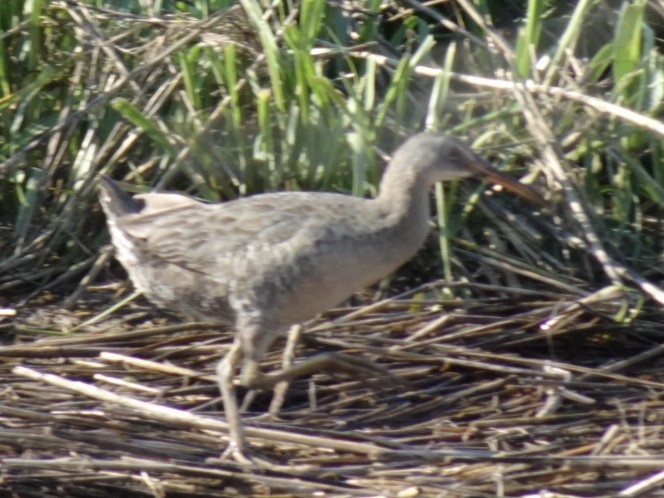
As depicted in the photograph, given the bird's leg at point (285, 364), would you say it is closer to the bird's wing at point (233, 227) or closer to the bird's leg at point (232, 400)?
the bird's leg at point (232, 400)

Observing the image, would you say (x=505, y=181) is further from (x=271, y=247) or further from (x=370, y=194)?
(x=271, y=247)

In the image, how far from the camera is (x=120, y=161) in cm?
588

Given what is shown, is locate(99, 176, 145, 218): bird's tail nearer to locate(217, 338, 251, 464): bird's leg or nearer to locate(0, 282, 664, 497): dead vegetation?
locate(0, 282, 664, 497): dead vegetation

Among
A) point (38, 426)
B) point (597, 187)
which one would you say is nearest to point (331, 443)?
point (38, 426)

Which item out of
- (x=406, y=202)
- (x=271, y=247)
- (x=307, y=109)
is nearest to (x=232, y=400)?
(x=271, y=247)

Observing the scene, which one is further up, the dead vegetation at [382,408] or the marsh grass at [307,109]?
the marsh grass at [307,109]

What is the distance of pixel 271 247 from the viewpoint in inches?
187

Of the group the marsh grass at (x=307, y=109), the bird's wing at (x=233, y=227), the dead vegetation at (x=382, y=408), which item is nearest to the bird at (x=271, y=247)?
the bird's wing at (x=233, y=227)

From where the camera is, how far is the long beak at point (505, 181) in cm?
512

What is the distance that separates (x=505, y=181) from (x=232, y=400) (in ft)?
4.63

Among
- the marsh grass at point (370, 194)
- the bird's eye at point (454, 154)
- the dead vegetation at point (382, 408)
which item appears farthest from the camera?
the bird's eye at point (454, 154)

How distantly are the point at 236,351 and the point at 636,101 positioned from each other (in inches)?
79.7

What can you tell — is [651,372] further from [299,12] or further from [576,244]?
[299,12]

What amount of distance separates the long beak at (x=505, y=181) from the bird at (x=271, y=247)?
12 mm
